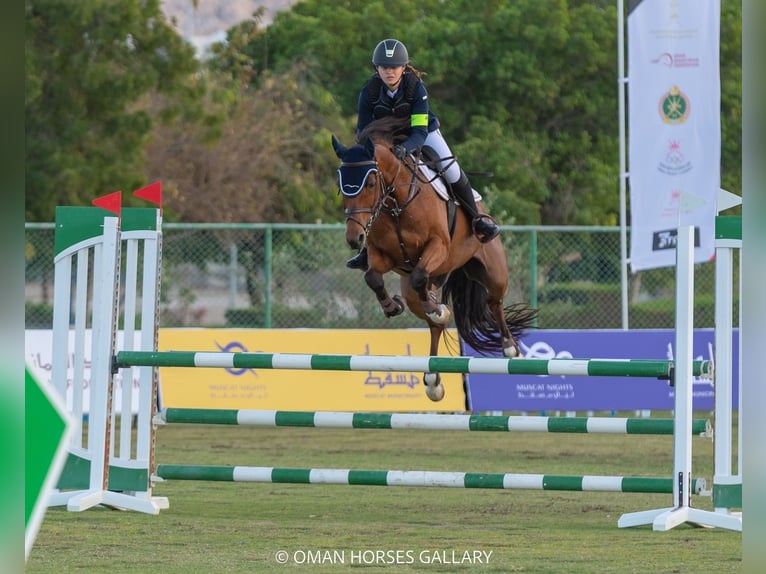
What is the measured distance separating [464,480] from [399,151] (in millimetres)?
1865

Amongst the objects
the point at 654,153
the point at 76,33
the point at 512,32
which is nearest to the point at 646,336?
the point at 654,153

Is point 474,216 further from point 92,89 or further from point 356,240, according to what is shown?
point 92,89

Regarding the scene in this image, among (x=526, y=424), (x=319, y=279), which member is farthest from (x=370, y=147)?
(x=319, y=279)

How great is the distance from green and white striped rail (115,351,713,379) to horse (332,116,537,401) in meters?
0.60

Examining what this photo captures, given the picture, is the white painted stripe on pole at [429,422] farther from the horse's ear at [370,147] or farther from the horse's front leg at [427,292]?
the horse's ear at [370,147]

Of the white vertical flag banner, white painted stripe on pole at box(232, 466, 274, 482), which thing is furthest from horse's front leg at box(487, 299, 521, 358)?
the white vertical flag banner

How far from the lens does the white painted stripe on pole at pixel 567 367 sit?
18.1 feet

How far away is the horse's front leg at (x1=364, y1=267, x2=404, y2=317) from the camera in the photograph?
6.51 metres

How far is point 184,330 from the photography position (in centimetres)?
1148

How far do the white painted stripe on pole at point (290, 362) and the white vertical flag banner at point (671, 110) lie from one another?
24.2 ft

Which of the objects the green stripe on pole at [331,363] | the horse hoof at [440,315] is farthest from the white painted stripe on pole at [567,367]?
the horse hoof at [440,315]

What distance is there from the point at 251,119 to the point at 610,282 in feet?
39.1

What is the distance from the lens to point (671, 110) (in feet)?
40.8

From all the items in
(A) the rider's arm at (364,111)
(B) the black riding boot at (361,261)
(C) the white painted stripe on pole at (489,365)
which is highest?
Result: (A) the rider's arm at (364,111)
